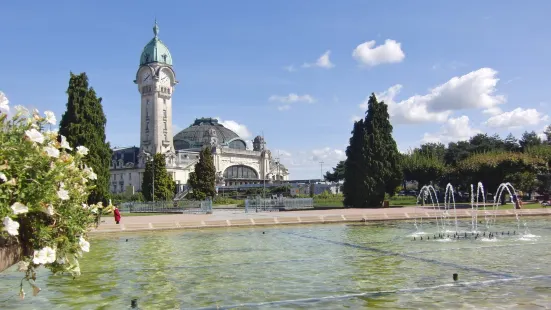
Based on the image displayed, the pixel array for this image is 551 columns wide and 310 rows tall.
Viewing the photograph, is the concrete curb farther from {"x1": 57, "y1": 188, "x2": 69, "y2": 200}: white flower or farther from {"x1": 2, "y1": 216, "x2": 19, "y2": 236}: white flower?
{"x1": 2, "y1": 216, "x2": 19, "y2": 236}: white flower

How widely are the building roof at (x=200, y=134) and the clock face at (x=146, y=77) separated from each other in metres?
29.2

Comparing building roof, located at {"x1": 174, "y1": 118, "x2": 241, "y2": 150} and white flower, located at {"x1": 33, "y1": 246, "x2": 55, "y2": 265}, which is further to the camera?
building roof, located at {"x1": 174, "y1": 118, "x2": 241, "y2": 150}

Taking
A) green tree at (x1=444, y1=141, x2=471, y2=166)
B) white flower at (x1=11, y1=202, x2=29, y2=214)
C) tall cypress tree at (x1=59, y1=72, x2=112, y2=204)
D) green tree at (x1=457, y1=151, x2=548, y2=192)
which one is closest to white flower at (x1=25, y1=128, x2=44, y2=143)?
white flower at (x1=11, y1=202, x2=29, y2=214)

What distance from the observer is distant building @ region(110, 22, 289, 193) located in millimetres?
110625

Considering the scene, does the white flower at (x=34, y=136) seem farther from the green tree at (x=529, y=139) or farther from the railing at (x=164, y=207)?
the green tree at (x=529, y=139)

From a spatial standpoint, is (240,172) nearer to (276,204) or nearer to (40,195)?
(276,204)

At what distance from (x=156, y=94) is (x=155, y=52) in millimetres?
9127

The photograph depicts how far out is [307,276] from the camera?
9828 millimetres

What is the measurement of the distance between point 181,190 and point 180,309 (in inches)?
4109

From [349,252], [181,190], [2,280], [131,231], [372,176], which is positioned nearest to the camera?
[2,280]

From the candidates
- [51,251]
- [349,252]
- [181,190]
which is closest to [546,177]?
[349,252]

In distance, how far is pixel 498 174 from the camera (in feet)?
131

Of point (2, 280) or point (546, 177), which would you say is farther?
point (546, 177)

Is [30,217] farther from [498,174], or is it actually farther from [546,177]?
[546,177]
